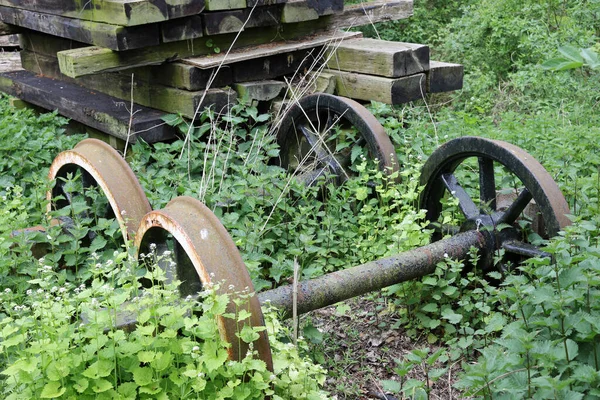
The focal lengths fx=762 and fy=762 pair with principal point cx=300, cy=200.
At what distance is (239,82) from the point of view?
5.95 metres

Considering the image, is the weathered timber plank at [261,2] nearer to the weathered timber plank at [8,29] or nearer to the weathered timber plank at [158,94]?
the weathered timber plank at [158,94]

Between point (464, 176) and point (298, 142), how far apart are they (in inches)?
55.9

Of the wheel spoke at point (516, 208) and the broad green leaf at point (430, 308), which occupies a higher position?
the wheel spoke at point (516, 208)

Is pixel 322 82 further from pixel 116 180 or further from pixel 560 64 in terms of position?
pixel 560 64

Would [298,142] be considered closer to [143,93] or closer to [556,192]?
[143,93]

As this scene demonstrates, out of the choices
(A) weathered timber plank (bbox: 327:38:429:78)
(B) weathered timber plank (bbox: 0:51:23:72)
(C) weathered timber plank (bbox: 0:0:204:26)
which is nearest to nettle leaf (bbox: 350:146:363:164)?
(A) weathered timber plank (bbox: 327:38:429:78)

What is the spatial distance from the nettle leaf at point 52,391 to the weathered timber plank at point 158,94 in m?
3.16

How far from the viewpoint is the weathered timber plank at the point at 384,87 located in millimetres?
5676

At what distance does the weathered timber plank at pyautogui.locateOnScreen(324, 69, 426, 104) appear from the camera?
5.68 meters

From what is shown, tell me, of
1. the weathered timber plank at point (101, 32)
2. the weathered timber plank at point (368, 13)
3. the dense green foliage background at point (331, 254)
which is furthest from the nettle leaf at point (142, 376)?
the weathered timber plank at point (368, 13)

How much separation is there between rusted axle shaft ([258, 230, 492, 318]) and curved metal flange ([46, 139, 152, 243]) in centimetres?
84

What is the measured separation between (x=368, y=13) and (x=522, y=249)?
317 centimetres

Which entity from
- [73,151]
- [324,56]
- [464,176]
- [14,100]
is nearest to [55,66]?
[14,100]

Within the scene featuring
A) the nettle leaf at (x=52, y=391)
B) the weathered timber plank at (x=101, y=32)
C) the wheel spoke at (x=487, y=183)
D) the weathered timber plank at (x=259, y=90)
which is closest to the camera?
the nettle leaf at (x=52, y=391)
